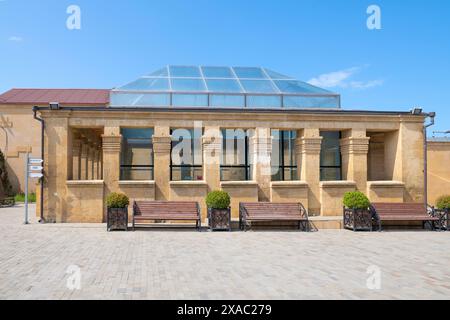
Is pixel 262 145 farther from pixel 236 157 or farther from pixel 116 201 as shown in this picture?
pixel 116 201

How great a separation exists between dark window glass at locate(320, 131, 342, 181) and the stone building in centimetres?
5

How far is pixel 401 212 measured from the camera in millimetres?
15883

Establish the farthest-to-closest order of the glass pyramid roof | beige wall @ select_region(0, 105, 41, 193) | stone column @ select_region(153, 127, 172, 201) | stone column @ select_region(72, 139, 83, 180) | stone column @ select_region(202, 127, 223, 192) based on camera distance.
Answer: beige wall @ select_region(0, 105, 41, 193), stone column @ select_region(72, 139, 83, 180), the glass pyramid roof, stone column @ select_region(202, 127, 223, 192), stone column @ select_region(153, 127, 172, 201)

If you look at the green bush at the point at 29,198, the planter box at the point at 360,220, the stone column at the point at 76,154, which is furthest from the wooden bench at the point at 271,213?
the green bush at the point at 29,198

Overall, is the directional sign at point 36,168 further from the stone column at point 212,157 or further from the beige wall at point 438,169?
the beige wall at point 438,169

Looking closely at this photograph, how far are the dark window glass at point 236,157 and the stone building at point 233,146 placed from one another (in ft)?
0.16

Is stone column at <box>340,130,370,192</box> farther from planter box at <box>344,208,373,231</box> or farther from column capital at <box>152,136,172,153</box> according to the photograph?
column capital at <box>152,136,172,153</box>

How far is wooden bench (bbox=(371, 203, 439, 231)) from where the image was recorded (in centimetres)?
1552

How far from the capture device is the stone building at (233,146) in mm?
16375

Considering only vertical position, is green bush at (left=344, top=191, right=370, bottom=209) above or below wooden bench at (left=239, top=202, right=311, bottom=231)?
above

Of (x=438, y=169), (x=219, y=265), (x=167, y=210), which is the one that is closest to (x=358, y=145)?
(x=167, y=210)

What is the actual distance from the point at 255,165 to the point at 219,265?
8.63m

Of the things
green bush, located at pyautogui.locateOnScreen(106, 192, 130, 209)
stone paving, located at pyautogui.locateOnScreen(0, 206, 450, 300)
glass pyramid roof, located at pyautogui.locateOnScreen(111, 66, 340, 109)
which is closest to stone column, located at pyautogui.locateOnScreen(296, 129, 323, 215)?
glass pyramid roof, located at pyautogui.locateOnScreen(111, 66, 340, 109)
